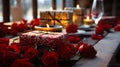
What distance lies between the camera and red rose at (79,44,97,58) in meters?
1.02

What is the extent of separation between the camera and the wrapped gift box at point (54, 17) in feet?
5.43

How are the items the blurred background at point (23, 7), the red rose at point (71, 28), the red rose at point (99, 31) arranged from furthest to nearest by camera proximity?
the blurred background at point (23, 7)
the red rose at point (99, 31)
the red rose at point (71, 28)

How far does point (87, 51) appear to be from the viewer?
1023 millimetres

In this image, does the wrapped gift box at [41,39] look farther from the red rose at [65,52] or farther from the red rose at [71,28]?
the red rose at [71,28]

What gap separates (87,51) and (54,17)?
0.70 meters

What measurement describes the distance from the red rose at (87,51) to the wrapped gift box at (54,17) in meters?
0.59

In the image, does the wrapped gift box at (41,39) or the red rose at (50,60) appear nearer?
the red rose at (50,60)

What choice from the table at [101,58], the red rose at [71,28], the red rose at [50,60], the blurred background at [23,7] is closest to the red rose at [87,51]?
the table at [101,58]

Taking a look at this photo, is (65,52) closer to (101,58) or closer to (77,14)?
(101,58)

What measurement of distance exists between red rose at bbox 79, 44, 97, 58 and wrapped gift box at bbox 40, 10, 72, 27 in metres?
0.59

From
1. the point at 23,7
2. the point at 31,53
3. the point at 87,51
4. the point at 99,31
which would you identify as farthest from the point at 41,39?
the point at 23,7

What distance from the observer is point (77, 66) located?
90 cm

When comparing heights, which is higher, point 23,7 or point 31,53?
point 23,7

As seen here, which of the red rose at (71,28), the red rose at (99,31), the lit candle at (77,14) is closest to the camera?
the red rose at (71,28)
